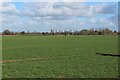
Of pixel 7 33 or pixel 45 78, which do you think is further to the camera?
pixel 7 33

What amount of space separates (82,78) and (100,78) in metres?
0.96

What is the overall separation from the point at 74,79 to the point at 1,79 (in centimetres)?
368

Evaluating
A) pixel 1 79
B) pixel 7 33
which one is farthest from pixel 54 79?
pixel 7 33

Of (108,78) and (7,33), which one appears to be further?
(7,33)

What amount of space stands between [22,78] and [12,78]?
1.86ft

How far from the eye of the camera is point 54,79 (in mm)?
15602

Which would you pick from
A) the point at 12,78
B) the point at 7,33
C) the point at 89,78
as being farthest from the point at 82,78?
the point at 7,33

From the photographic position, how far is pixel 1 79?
15430 millimetres

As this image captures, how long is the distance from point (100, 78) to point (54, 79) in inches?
97.9

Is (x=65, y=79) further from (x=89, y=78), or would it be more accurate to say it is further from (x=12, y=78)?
(x=12, y=78)

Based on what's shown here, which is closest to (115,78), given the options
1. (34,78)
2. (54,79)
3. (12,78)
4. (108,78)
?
(108,78)

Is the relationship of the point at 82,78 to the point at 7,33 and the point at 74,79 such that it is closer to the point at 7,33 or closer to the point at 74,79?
the point at 74,79

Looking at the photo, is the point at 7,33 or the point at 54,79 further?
the point at 7,33

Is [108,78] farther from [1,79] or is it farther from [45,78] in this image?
[1,79]
